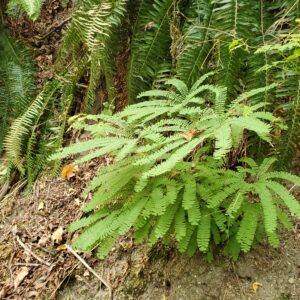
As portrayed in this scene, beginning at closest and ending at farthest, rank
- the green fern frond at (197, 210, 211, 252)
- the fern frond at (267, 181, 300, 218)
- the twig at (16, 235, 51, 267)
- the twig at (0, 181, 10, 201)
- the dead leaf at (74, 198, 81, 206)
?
the fern frond at (267, 181, 300, 218)
the green fern frond at (197, 210, 211, 252)
the twig at (16, 235, 51, 267)
the dead leaf at (74, 198, 81, 206)
the twig at (0, 181, 10, 201)

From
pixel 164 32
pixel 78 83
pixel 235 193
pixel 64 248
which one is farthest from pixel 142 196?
pixel 78 83

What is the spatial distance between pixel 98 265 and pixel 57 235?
0.54m

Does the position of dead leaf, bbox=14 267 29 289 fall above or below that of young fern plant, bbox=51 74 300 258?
below

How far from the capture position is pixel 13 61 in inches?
167

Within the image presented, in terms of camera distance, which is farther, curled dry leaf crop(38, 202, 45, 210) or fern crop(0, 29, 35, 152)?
fern crop(0, 29, 35, 152)

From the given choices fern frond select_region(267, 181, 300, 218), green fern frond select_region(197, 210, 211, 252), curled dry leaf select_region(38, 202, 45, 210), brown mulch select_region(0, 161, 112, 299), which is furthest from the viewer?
curled dry leaf select_region(38, 202, 45, 210)

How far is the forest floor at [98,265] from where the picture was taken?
235 centimetres

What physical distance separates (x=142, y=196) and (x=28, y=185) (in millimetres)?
1959

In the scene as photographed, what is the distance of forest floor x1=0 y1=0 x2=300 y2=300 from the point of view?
235 cm

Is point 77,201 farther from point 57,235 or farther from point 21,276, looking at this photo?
point 21,276

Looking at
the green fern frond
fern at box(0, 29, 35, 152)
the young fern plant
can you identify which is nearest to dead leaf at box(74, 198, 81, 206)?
the young fern plant

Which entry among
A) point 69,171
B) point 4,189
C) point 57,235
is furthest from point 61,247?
point 4,189

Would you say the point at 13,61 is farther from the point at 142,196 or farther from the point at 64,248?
the point at 142,196

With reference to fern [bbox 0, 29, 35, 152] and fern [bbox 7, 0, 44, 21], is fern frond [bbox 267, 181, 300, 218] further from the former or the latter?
fern [bbox 0, 29, 35, 152]
